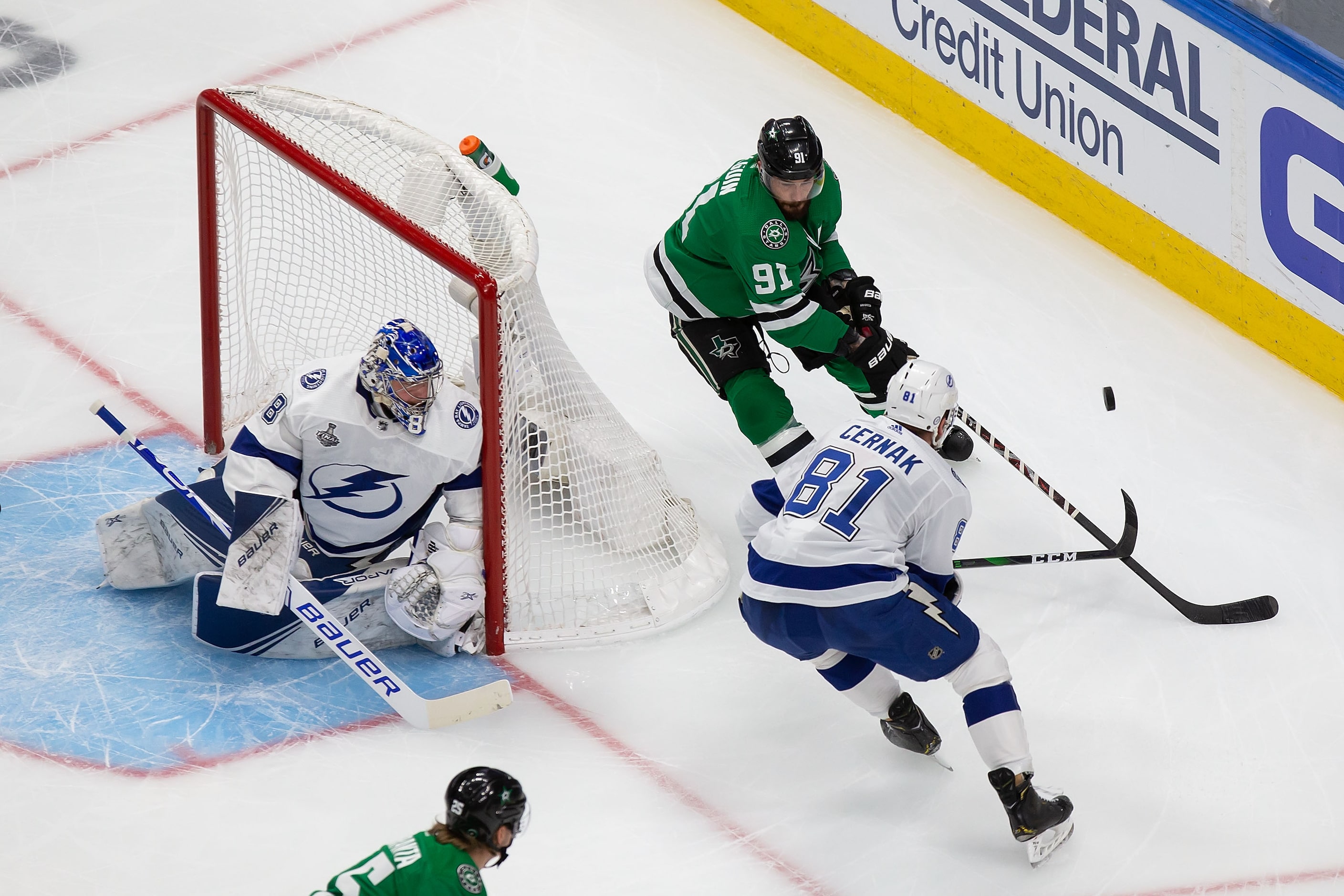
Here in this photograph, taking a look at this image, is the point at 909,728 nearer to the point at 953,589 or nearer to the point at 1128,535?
the point at 953,589

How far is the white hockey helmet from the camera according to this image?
3340 millimetres

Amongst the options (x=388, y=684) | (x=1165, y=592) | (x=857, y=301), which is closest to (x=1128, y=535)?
(x=1165, y=592)

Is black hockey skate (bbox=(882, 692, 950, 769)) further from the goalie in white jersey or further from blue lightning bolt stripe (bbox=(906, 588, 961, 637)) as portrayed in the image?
the goalie in white jersey

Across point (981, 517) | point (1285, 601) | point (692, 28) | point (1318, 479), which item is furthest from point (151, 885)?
point (692, 28)

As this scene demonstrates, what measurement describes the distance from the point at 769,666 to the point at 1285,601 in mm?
1296

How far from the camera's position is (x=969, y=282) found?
533 cm

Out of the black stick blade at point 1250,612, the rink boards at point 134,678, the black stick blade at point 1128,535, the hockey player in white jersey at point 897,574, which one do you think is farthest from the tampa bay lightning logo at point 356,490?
the black stick blade at point 1250,612

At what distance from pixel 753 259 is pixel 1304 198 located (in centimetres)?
167

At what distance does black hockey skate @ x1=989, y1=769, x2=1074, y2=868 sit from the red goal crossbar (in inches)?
46.2

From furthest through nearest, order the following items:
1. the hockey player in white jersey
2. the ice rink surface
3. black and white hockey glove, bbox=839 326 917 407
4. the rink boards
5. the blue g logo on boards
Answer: the blue g logo on boards < black and white hockey glove, bbox=839 326 917 407 < the rink boards < the ice rink surface < the hockey player in white jersey

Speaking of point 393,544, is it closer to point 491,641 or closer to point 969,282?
point 491,641

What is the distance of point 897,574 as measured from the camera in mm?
3297

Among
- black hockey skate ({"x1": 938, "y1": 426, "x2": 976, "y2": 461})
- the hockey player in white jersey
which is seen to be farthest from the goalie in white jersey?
black hockey skate ({"x1": 938, "y1": 426, "x2": 976, "y2": 461})

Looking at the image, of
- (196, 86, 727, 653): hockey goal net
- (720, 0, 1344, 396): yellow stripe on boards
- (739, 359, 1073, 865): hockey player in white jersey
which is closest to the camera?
(739, 359, 1073, 865): hockey player in white jersey
